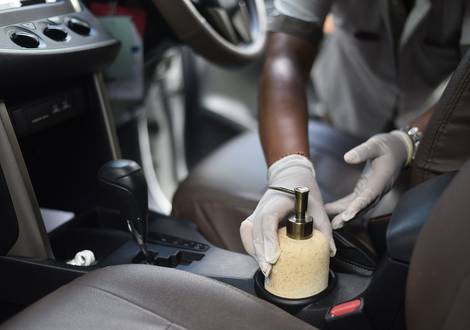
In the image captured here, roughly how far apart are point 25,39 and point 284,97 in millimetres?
426

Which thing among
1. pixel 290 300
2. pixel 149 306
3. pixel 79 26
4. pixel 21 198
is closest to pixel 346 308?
pixel 290 300

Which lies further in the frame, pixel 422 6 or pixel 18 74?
pixel 422 6

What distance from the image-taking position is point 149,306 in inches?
22.0

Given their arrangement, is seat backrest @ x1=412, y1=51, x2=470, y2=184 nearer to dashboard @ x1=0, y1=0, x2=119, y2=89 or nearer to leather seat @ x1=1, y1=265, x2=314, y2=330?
leather seat @ x1=1, y1=265, x2=314, y2=330

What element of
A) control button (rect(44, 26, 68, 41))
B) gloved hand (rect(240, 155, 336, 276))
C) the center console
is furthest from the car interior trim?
gloved hand (rect(240, 155, 336, 276))

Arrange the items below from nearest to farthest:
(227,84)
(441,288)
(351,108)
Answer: (441,288) → (351,108) → (227,84)

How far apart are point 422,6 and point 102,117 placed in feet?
2.07

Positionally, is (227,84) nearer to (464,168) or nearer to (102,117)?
(102,117)

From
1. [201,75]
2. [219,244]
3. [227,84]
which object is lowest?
[227,84]

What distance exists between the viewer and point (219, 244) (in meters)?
0.85

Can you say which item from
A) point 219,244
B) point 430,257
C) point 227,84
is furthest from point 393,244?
point 227,84

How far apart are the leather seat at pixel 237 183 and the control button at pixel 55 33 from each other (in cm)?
34

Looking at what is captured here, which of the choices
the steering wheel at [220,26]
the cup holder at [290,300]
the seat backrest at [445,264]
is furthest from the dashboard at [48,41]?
the seat backrest at [445,264]

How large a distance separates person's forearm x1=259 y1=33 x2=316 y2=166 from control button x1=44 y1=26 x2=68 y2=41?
0.34m
